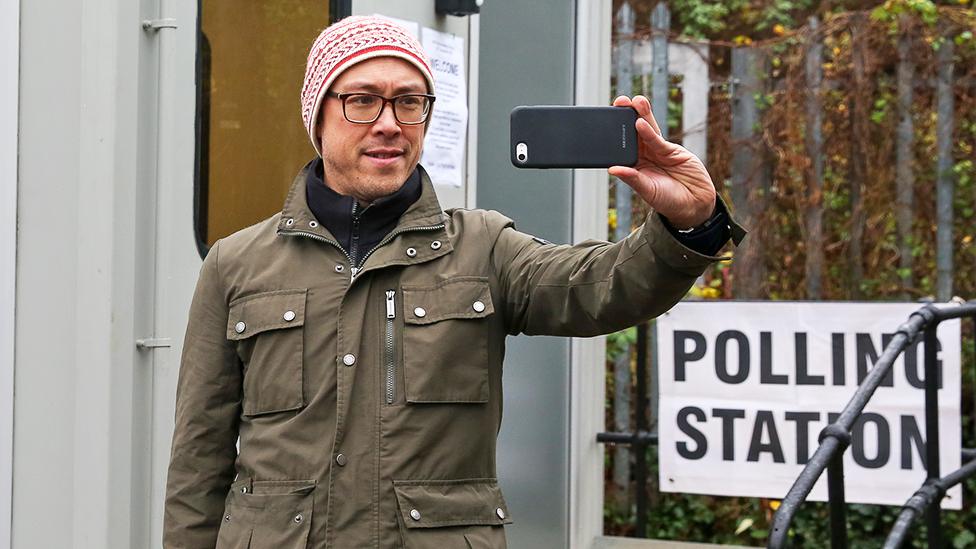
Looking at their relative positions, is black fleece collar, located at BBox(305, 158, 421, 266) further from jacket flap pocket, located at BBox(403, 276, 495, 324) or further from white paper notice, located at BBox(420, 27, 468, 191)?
white paper notice, located at BBox(420, 27, 468, 191)

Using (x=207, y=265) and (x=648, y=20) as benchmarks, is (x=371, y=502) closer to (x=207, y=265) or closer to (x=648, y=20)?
(x=207, y=265)

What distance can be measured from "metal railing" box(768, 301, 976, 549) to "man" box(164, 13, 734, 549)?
2.07ft

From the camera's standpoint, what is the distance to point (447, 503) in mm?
2150

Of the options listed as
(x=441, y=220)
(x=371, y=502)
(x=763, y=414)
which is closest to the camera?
(x=371, y=502)

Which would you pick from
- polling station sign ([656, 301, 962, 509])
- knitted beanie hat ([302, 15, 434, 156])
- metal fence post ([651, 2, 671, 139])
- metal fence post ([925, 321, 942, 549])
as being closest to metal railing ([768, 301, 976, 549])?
metal fence post ([925, 321, 942, 549])

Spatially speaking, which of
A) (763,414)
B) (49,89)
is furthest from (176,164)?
(763,414)

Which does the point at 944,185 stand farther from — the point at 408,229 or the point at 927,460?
the point at 408,229

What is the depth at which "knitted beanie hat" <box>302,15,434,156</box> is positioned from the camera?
2275mm

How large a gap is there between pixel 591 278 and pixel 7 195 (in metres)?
1.19

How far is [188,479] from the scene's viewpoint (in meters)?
2.34

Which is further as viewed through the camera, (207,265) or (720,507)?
→ (720,507)

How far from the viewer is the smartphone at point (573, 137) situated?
2.04 m

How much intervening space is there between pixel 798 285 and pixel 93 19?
4.95m

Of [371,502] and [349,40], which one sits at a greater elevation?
[349,40]
